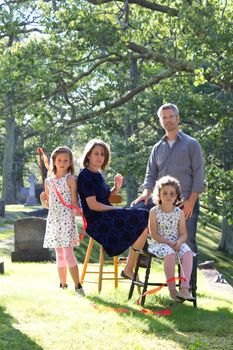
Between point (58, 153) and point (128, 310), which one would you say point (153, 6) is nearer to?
point (58, 153)

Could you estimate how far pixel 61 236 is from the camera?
7.89 meters

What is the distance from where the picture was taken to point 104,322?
238 inches

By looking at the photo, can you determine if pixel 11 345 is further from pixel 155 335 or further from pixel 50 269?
pixel 50 269

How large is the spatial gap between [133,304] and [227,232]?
24456 millimetres

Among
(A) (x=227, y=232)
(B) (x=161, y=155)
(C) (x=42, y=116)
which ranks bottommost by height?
(A) (x=227, y=232)

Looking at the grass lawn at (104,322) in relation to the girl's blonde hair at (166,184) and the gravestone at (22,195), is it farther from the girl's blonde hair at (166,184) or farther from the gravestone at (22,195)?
the gravestone at (22,195)

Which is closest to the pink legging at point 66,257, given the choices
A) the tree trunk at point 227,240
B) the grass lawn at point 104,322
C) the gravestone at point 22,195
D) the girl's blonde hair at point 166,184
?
the grass lawn at point 104,322

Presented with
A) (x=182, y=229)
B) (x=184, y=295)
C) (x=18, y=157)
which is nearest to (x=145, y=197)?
(x=182, y=229)

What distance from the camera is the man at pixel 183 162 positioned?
7.58m

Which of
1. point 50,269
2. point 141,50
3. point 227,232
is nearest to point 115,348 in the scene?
point 50,269

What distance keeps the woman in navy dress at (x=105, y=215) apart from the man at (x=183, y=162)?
0.56m

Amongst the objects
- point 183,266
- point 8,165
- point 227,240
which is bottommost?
point 227,240

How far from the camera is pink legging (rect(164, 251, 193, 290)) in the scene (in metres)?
6.86

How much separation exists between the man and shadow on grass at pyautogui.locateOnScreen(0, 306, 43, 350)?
8.63 feet
